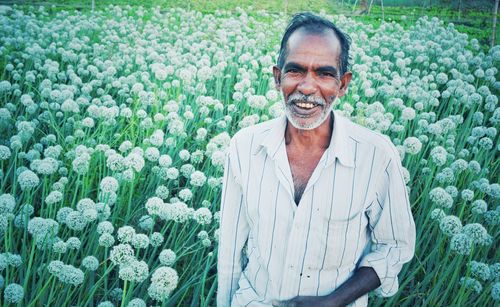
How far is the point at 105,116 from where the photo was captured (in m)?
4.12

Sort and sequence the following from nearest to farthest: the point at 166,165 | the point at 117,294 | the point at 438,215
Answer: the point at 117,294, the point at 438,215, the point at 166,165

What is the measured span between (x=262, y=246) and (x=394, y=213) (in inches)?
26.9

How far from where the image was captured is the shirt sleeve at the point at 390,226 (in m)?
2.10

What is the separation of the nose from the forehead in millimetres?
76

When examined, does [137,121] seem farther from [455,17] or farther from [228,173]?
[455,17]

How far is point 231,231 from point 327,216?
563mm

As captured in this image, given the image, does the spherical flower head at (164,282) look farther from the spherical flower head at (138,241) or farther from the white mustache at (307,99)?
the white mustache at (307,99)

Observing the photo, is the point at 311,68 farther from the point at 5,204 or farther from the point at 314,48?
the point at 5,204

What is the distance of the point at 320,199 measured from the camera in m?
2.10

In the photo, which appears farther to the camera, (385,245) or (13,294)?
(385,245)

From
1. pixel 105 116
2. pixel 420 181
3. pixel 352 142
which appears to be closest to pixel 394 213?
pixel 352 142

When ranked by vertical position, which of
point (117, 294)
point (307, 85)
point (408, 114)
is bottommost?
point (117, 294)

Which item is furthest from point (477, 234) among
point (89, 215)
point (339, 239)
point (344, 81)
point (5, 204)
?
point (5, 204)

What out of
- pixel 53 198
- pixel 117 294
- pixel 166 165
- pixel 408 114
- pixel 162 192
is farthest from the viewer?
pixel 408 114
